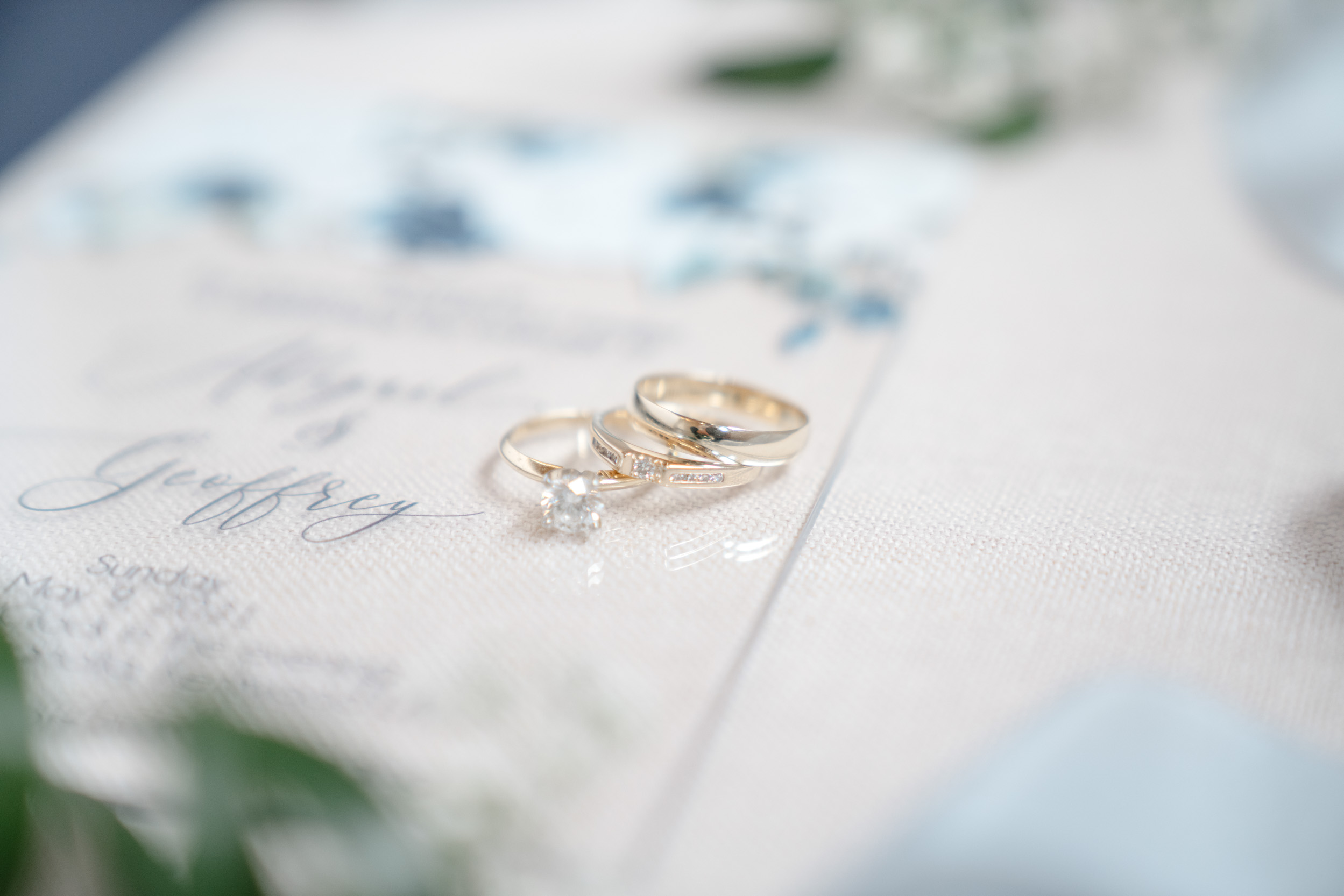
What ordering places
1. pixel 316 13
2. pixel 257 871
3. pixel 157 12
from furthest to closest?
pixel 157 12
pixel 316 13
pixel 257 871

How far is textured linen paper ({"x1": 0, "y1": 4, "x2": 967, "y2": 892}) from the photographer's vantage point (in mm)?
392

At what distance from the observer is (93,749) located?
0.39 m

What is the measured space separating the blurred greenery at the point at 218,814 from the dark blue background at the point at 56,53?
1069 mm

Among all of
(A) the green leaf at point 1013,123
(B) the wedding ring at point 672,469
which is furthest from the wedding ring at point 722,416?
(A) the green leaf at point 1013,123

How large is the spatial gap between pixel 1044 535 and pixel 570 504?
0.24m

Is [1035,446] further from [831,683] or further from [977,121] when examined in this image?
[977,121]

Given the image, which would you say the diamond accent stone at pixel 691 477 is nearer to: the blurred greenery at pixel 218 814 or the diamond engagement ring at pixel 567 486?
the diamond engagement ring at pixel 567 486

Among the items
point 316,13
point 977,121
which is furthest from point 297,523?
point 316,13

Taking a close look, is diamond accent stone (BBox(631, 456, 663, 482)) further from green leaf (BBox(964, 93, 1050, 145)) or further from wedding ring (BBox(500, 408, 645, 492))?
green leaf (BBox(964, 93, 1050, 145))

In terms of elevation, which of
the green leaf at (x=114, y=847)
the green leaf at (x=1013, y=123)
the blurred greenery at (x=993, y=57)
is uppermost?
the blurred greenery at (x=993, y=57)

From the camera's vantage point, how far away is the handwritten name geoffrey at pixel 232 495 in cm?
50

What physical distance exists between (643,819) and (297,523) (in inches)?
9.8

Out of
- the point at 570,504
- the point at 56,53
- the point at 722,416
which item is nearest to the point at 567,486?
the point at 570,504

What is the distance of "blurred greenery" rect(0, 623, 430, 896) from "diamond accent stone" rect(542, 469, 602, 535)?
200 millimetres
